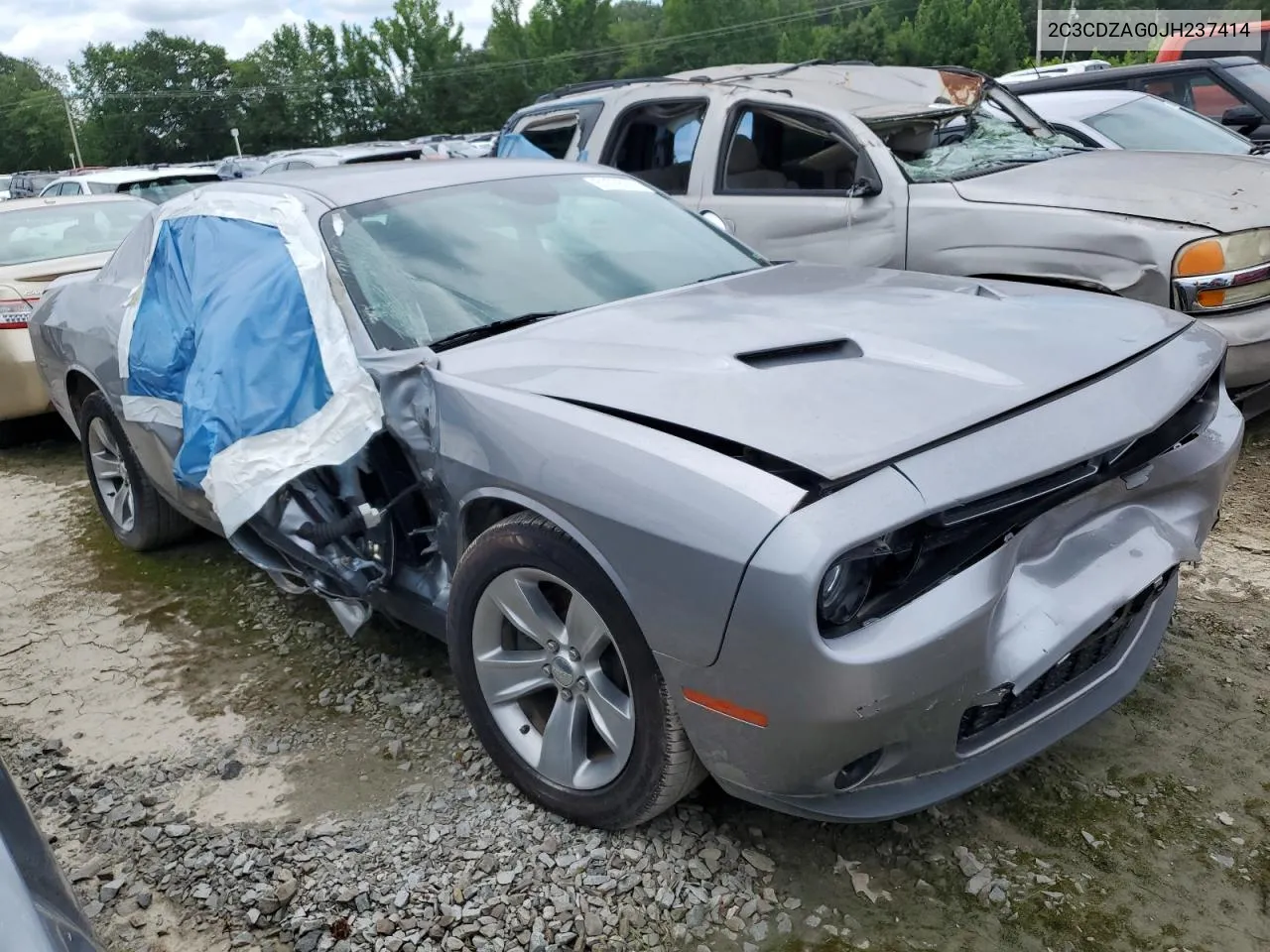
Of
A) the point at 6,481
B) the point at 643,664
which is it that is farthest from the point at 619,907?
the point at 6,481

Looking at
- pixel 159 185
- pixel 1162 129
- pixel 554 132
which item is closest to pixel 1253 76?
pixel 1162 129

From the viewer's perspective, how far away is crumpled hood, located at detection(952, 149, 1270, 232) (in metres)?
4.27

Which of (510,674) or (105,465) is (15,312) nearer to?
(105,465)

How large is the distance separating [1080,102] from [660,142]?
2976mm

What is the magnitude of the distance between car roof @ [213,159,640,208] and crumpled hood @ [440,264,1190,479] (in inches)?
33.6

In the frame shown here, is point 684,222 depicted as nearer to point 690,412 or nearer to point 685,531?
point 690,412

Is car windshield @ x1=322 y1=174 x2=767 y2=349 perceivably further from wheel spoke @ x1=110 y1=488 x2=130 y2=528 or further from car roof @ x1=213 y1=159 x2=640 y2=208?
wheel spoke @ x1=110 y1=488 x2=130 y2=528

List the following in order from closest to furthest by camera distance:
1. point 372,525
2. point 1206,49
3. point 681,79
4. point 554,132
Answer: point 372,525
point 681,79
point 554,132
point 1206,49

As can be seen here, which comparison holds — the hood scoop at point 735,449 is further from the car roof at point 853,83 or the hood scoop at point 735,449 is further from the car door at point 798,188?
the car roof at point 853,83

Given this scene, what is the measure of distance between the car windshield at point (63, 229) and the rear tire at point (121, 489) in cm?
250

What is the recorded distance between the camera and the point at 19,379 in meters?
6.14

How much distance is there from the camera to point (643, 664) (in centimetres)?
220

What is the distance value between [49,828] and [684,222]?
A: 2.76 meters

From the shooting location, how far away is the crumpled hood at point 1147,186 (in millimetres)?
4266
